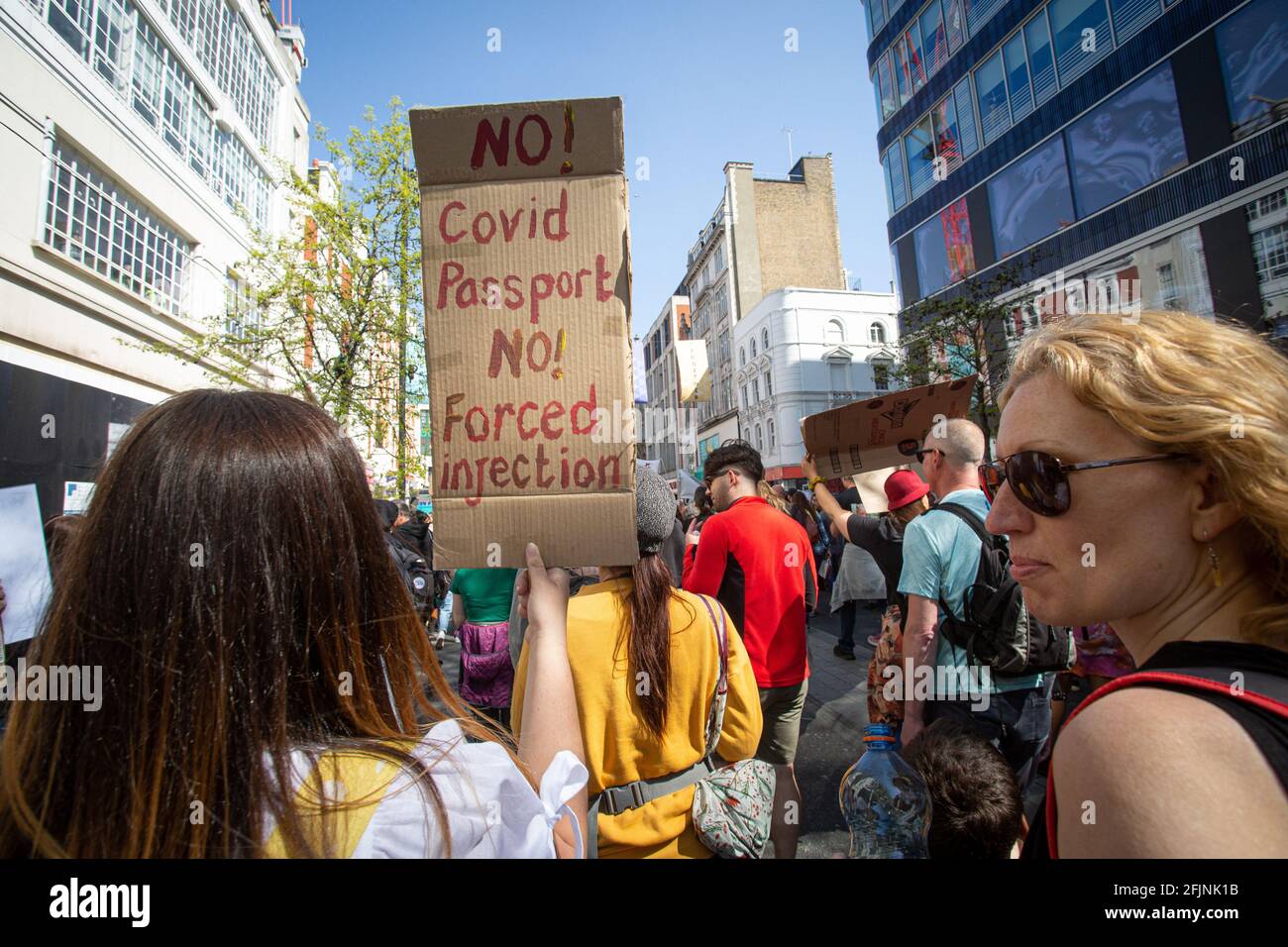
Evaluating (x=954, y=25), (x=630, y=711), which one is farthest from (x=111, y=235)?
(x=954, y=25)

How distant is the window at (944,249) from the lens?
23.8 m

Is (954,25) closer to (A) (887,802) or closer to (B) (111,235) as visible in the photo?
(B) (111,235)

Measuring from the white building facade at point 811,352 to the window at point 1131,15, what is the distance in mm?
17737

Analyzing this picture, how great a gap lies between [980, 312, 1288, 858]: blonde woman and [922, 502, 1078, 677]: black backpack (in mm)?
1441

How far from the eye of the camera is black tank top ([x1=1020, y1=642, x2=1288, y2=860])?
0.71 m

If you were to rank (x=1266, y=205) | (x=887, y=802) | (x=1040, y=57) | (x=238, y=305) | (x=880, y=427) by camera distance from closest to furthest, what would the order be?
1. (x=887, y=802)
2. (x=880, y=427)
3. (x=238, y=305)
4. (x=1266, y=205)
5. (x=1040, y=57)

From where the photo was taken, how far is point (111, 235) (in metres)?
11.2

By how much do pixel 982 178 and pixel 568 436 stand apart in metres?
27.4

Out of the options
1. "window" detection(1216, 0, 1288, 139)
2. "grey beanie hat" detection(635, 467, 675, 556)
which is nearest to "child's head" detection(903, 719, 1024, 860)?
"grey beanie hat" detection(635, 467, 675, 556)

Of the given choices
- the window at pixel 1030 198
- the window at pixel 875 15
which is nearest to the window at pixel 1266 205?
the window at pixel 1030 198

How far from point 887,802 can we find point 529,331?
1.53 m

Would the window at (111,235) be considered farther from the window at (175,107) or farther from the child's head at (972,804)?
the child's head at (972,804)
